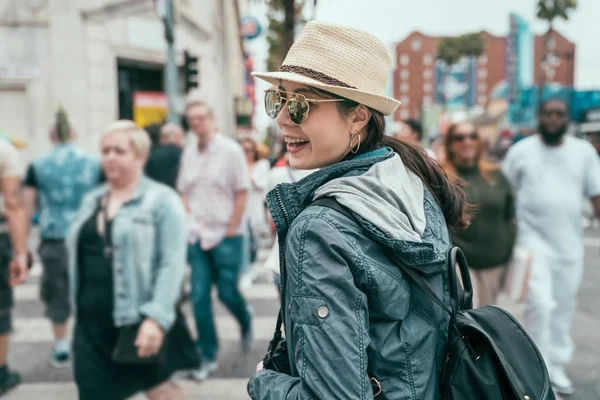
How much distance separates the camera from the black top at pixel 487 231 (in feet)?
12.9

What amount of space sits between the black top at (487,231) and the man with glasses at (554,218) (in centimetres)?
25

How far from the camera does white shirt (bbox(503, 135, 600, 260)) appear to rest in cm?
404

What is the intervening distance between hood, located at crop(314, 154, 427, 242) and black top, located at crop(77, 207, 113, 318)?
6.23 feet

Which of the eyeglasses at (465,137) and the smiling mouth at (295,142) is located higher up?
the eyeglasses at (465,137)

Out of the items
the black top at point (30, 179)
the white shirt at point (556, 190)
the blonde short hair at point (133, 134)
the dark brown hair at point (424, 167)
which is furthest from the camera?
the black top at point (30, 179)

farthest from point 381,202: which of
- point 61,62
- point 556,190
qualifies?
point 61,62

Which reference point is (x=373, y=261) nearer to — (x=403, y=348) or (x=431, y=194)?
(x=403, y=348)

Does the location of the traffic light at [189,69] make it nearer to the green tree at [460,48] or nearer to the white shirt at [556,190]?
the white shirt at [556,190]

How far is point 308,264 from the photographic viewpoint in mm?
1293

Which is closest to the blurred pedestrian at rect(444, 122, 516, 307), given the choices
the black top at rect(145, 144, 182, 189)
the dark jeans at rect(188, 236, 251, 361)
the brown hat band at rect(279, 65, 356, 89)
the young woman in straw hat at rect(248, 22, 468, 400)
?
the dark jeans at rect(188, 236, 251, 361)

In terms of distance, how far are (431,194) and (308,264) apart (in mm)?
594

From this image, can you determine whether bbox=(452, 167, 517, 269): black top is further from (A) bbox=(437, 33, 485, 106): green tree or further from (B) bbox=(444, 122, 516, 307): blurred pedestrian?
(A) bbox=(437, 33, 485, 106): green tree

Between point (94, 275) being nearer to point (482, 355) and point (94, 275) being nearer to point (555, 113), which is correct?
point (482, 355)

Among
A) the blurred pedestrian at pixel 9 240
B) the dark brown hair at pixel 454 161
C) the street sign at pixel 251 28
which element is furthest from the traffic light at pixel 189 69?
the street sign at pixel 251 28
